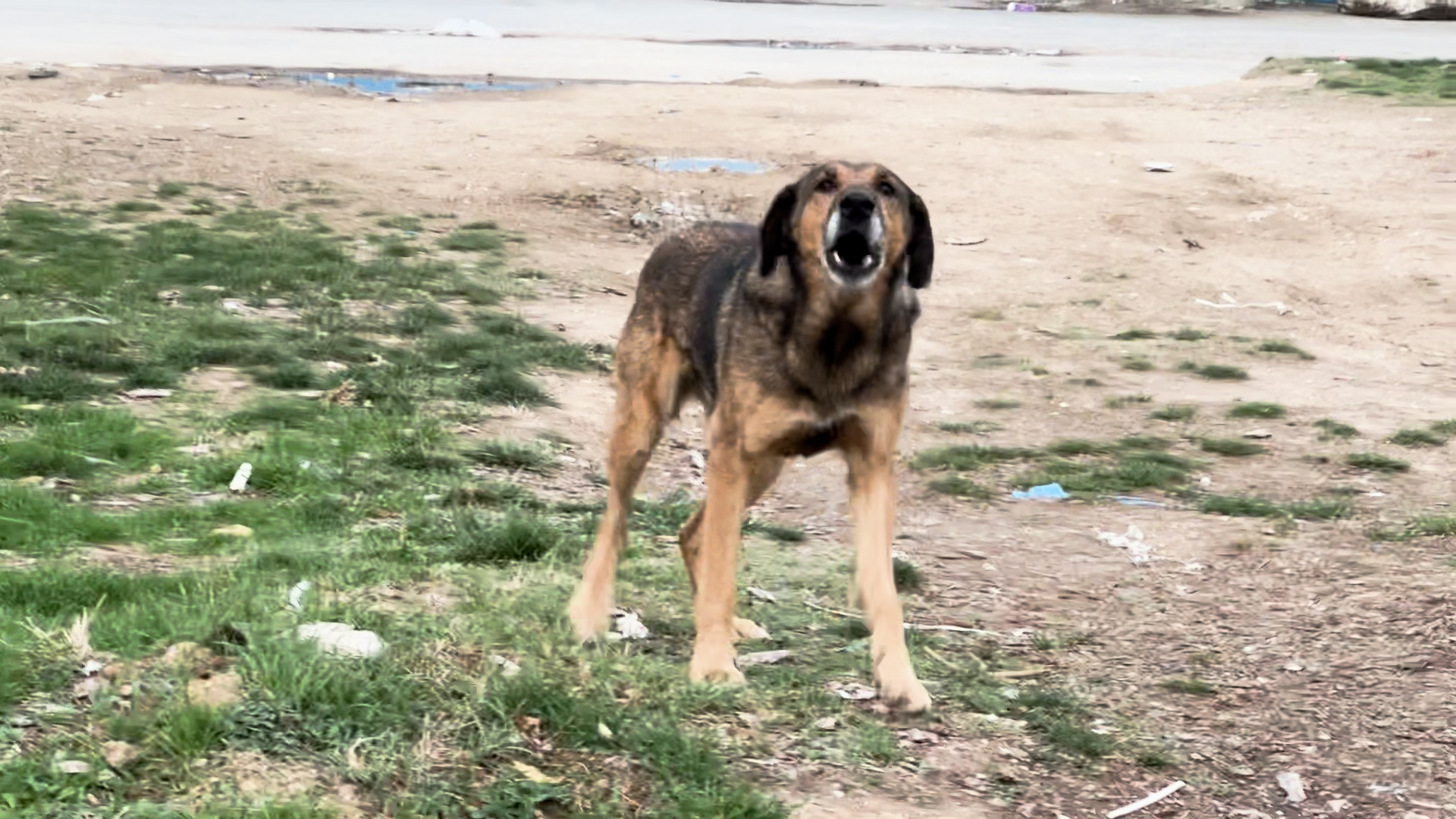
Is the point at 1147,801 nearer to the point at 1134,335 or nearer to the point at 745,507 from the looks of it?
the point at 745,507

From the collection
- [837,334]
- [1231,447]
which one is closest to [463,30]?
[1231,447]

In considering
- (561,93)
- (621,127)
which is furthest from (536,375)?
(561,93)

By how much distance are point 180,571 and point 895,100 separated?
14.7 m

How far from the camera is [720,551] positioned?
15.3 feet

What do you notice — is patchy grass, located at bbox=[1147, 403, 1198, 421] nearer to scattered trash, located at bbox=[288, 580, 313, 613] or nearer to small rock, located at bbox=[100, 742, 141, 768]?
scattered trash, located at bbox=[288, 580, 313, 613]

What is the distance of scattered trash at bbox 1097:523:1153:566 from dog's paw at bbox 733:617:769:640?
1.82 m

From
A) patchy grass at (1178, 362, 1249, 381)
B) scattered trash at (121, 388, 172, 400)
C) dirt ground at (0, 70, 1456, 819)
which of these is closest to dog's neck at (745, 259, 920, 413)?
dirt ground at (0, 70, 1456, 819)

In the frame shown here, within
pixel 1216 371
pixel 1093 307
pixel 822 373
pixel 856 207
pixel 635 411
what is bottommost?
pixel 1216 371

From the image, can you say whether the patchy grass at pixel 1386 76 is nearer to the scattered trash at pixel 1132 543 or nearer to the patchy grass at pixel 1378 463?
the patchy grass at pixel 1378 463

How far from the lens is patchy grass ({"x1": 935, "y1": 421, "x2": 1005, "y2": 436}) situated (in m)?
8.25

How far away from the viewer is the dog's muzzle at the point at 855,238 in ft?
14.5

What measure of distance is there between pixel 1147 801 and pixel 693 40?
23.1 meters

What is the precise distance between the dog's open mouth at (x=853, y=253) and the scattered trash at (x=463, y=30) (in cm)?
2151

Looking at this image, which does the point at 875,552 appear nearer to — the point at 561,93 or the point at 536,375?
the point at 536,375
